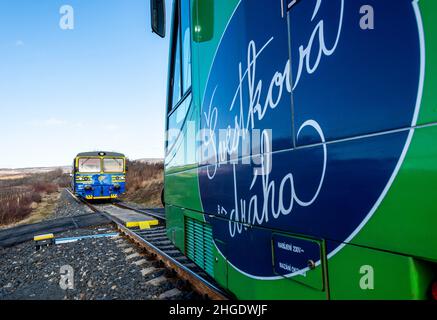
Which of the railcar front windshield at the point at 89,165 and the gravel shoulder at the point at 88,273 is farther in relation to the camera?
the railcar front windshield at the point at 89,165

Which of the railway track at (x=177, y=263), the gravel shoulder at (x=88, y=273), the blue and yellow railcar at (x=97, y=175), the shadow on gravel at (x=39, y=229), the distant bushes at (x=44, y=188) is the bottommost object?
the distant bushes at (x=44, y=188)

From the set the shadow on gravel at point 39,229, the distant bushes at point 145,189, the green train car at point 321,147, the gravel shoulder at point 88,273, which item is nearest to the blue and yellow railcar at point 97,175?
the distant bushes at point 145,189

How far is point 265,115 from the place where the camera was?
2111mm

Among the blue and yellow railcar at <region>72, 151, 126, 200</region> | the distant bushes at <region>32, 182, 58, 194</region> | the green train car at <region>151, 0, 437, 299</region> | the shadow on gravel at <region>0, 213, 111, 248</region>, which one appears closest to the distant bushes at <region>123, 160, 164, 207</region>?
the blue and yellow railcar at <region>72, 151, 126, 200</region>

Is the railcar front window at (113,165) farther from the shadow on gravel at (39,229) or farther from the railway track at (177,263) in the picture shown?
the railway track at (177,263)

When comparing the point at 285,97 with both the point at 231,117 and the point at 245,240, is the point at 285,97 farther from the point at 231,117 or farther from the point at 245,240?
the point at 245,240

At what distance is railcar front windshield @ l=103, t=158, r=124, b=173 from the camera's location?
19875 mm

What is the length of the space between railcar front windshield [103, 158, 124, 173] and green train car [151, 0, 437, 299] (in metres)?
17.9

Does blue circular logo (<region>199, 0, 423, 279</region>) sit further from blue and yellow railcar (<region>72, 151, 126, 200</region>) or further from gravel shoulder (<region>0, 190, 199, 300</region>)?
blue and yellow railcar (<region>72, 151, 126, 200</region>)

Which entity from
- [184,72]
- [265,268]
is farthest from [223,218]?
[184,72]

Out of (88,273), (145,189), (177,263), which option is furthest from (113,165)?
(177,263)

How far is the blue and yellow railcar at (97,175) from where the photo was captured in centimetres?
1936

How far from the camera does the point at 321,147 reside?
164cm

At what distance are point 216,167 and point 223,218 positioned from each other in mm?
429
